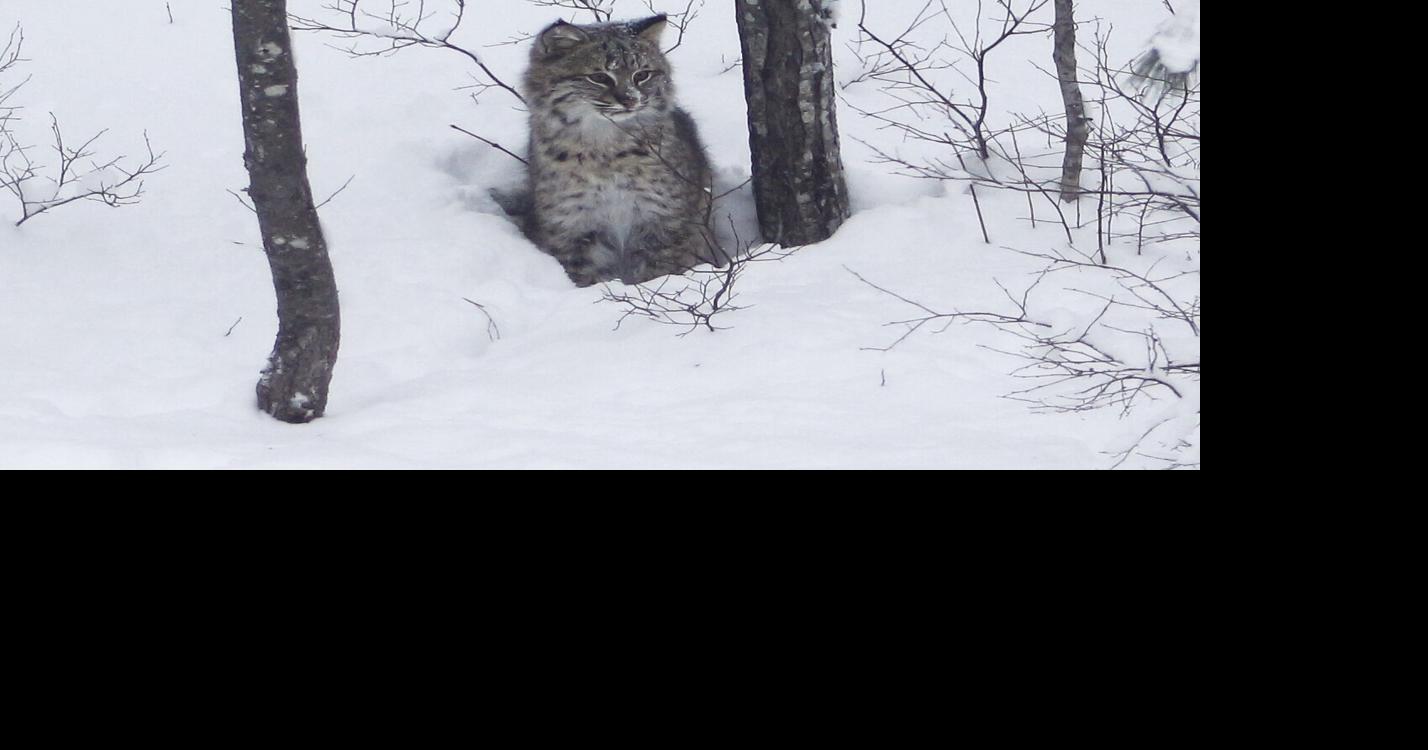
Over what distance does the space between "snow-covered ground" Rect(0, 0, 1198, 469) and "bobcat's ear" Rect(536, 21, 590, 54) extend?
995mm

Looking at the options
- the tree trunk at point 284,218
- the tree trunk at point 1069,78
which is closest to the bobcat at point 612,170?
the tree trunk at point 1069,78

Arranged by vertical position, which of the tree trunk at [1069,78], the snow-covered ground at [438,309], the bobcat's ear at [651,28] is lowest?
the snow-covered ground at [438,309]

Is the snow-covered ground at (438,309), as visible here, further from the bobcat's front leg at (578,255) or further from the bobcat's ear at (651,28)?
the bobcat's ear at (651,28)

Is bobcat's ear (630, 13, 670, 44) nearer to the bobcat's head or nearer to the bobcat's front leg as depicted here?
the bobcat's head

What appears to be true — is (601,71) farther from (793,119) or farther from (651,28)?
(793,119)

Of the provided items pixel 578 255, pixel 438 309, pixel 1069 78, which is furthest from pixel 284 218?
pixel 1069 78

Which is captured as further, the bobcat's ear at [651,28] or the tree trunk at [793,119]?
the bobcat's ear at [651,28]

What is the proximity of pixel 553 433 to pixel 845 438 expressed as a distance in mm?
986

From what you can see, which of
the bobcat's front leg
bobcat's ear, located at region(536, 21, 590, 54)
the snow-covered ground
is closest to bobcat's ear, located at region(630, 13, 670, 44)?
bobcat's ear, located at region(536, 21, 590, 54)

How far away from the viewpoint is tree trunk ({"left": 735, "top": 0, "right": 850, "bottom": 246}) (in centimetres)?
663

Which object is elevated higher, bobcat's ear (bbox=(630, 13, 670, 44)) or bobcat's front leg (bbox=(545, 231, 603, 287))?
bobcat's ear (bbox=(630, 13, 670, 44))

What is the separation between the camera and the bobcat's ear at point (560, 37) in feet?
23.0
